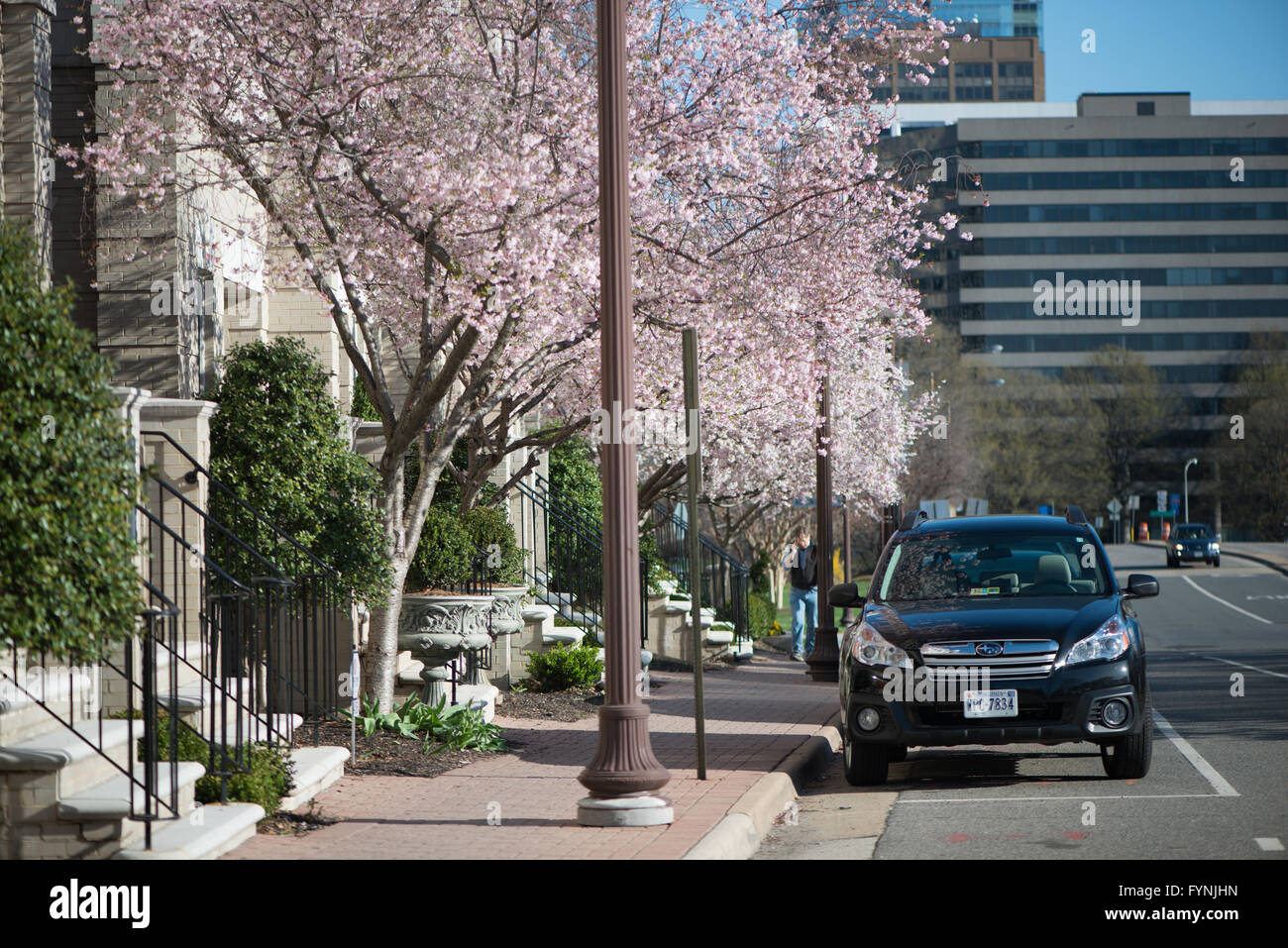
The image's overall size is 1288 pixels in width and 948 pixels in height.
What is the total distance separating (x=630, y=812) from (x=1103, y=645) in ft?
11.4

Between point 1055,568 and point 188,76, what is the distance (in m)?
7.40

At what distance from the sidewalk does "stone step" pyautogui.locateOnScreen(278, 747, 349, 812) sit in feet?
0.33

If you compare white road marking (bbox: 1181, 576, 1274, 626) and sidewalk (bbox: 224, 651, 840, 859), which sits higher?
sidewalk (bbox: 224, 651, 840, 859)

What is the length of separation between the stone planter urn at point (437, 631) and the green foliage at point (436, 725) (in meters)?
0.91

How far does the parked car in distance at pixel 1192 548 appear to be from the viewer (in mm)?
59906

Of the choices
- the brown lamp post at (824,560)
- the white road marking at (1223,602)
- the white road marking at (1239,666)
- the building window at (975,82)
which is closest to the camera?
the brown lamp post at (824,560)

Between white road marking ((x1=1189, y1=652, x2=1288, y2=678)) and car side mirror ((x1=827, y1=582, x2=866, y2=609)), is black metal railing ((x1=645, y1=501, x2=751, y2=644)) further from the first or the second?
car side mirror ((x1=827, y1=582, x2=866, y2=609))

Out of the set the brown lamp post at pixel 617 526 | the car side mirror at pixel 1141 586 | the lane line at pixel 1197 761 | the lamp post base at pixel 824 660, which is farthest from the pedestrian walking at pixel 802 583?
the brown lamp post at pixel 617 526

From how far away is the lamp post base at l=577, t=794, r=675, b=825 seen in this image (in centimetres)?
800

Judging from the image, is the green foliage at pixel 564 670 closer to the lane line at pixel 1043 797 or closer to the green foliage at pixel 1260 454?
the lane line at pixel 1043 797

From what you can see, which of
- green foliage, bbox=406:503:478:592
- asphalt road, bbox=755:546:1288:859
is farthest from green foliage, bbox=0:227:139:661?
green foliage, bbox=406:503:478:592
